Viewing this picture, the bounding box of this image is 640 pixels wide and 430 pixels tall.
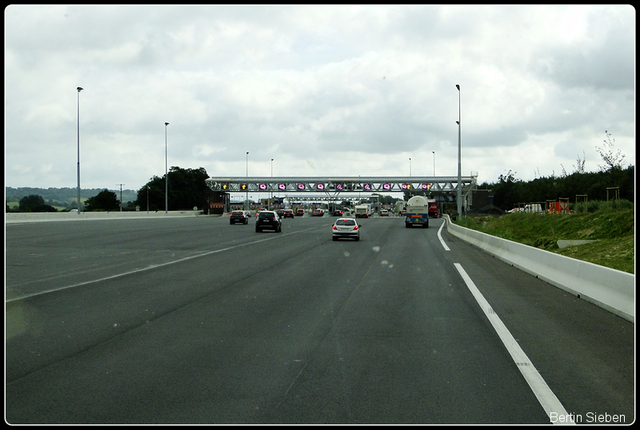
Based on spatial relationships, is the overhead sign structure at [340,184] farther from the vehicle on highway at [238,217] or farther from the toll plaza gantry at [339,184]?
the vehicle on highway at [238,217]

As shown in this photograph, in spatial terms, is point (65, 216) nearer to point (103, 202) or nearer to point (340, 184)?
point (340, 184)

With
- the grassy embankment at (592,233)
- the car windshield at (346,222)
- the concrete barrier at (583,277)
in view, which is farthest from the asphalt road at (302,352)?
the car windshield at (346,222)

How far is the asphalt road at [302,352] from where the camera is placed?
5.52m

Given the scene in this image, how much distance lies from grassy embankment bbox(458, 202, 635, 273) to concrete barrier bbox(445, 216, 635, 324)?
7.71 ft

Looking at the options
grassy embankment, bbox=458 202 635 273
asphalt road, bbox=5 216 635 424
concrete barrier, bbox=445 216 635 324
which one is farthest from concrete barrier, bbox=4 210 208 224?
concrete barrier, bbox=445 216 635 324

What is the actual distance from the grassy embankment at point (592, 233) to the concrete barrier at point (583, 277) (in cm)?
235

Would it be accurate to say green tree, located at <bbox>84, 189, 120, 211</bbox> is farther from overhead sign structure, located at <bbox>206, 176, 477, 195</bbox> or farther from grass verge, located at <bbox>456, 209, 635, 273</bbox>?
grass verge, located at <bbox>456, 209, 635, 273</bbox>

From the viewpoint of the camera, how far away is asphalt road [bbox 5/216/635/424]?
5523mm

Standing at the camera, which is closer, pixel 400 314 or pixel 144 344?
pixel 144 344

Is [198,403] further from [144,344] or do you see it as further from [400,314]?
[400,314]

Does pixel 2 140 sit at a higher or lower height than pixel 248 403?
higher

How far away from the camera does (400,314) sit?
1053 centimetres

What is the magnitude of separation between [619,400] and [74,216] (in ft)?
218

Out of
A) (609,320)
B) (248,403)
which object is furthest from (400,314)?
(248,403)
